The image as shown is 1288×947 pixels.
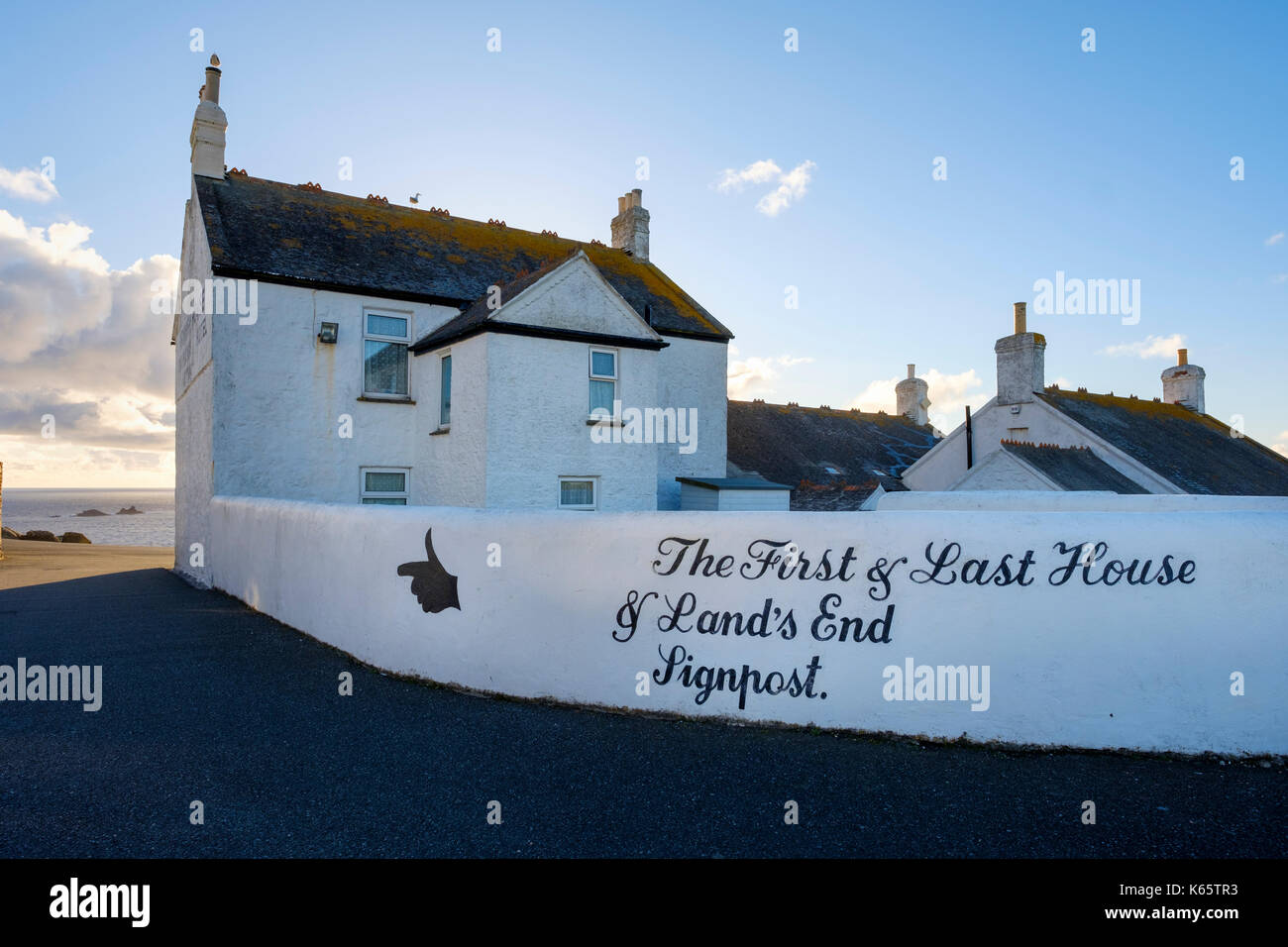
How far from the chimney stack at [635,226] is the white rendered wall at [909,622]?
56.7 feet

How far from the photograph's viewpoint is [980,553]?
565 cm

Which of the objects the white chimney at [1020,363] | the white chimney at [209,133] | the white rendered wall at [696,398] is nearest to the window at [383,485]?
the white rendered wall at [696,398]

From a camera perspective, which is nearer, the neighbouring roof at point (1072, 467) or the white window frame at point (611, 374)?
the white window frame at point (611, 374)

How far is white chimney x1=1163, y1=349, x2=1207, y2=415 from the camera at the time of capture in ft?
123

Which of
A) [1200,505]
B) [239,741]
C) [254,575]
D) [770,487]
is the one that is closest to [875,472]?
[770,487]

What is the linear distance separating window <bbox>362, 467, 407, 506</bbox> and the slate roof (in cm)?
1075

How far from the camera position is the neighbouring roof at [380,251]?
1512cm

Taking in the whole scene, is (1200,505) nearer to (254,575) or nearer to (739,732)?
(739,732)

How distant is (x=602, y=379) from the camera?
15.1 m

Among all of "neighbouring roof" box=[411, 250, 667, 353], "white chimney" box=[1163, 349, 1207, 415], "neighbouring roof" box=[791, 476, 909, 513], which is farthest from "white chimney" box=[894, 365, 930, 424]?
"neighbouring roof" box=[411, 250, 667, 353]

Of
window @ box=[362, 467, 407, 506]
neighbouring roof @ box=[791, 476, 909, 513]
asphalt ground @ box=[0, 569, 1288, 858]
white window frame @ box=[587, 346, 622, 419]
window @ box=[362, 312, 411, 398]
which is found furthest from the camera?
neighbouring roof @ box=[791, 476, 909, 513]

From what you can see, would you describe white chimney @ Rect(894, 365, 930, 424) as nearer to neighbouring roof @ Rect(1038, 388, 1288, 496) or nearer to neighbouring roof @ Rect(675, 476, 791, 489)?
neighbouring roof @ Rect(1038, 388, 1288, 496)

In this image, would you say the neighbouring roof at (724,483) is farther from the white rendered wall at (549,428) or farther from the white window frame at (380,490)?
the white window frame at (380,490)

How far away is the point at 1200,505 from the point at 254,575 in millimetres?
13502
